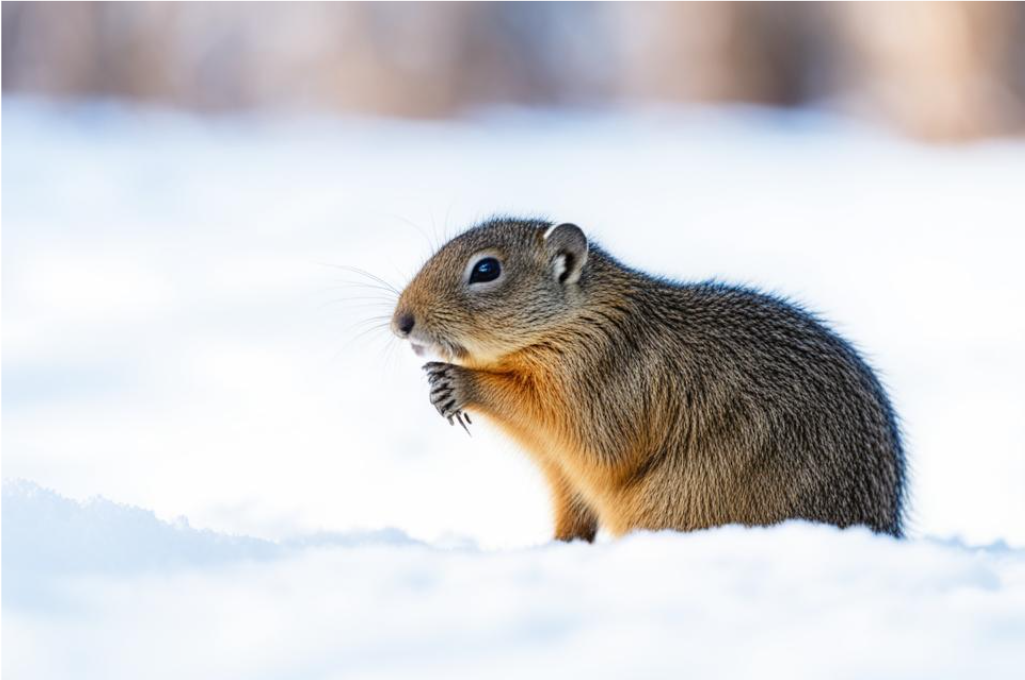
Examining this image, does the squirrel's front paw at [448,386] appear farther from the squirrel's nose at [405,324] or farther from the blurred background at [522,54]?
the blurred background at [522,54]

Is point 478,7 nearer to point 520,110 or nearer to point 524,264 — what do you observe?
point 520,110

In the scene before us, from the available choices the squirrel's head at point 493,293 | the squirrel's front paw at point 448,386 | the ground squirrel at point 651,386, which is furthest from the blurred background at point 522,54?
the squirrel's front paw at point 448,386

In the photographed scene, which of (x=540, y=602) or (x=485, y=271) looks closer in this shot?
(x=540, y=602)

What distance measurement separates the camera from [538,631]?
3043 millimetres

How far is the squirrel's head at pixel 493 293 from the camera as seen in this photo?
168 inches

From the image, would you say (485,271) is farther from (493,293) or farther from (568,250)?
(568,250)

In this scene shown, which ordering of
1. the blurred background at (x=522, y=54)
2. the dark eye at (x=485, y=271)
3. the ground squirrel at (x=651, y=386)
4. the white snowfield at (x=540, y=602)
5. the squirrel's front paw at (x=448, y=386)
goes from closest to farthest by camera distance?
1. the white snowfield at (x=540, y=602)
2. the ground squirrel at (x=651, y=386)
3. the squirrel's front paw at (x=448, y=386)
4. the dark eye at (x=485, y=271)
5. the blurred background at (x=522, y=54)

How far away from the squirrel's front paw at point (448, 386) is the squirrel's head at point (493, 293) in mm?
69

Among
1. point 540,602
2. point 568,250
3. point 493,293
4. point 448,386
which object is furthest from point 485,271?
point 540,602

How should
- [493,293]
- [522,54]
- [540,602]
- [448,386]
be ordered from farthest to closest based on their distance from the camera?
[522,54] → [493,293] → [448,386] → [540,602]

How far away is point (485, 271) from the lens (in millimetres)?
4371

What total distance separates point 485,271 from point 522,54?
506 inches

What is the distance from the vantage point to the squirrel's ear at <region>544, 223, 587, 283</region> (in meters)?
4.40

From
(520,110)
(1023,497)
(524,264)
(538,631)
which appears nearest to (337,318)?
(1023,497)
